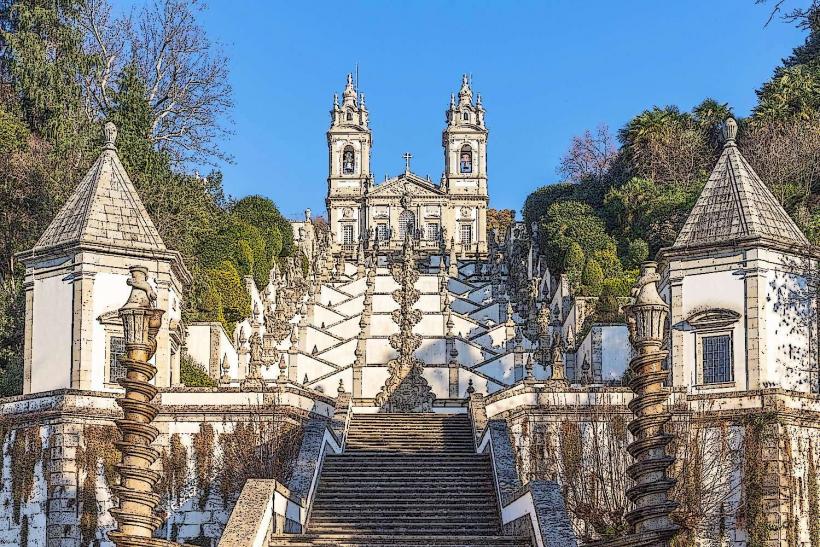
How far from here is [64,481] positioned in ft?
95.5

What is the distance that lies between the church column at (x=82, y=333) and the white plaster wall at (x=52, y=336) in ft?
0.49

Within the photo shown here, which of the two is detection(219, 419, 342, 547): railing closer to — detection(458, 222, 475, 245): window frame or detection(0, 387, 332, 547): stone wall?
detection(0, 387, 332, 547): stone wall

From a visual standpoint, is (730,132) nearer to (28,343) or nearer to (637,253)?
(28,343)

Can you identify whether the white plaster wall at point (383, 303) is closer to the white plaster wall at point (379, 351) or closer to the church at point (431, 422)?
the white plaster wall at point (379, 351)

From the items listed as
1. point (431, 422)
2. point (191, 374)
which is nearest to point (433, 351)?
point (191, 374)

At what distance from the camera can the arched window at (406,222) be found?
8525cm

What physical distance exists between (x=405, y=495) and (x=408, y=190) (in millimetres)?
62364

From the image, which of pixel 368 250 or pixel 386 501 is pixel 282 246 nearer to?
pixel 368 250

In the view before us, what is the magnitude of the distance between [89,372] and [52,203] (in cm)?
1090

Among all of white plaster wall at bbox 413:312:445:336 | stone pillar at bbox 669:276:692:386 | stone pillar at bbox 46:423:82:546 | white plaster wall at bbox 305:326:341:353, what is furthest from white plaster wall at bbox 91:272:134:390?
white plaster wall at bbox 413:312:445:336

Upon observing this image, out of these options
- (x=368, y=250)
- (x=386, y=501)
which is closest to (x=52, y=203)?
(x=386, y=501)

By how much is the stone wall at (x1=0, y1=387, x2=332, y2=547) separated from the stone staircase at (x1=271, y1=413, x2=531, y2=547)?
7.53ft

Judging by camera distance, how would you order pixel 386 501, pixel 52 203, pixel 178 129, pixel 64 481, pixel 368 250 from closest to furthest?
pixel 386 501
pixel 64 481
pixel 52 203
pixel 178 129
pixel 368 250

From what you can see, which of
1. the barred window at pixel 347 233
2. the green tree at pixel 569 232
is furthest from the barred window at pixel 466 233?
the green tree at pixel 569 232
